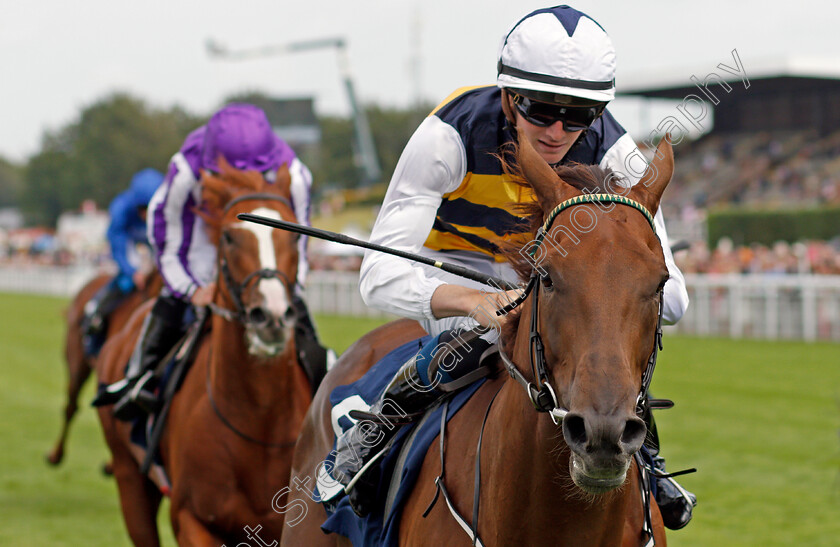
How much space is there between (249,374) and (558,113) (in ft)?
7.79

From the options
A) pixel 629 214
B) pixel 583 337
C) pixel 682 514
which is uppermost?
pixel 629 214

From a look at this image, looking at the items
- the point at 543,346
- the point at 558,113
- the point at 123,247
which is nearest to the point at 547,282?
the point at 543,346

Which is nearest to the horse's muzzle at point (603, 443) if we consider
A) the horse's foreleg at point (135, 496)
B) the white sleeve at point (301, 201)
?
the white sleeve at point (301, 201)

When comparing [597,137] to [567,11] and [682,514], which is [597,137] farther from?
[682,514]

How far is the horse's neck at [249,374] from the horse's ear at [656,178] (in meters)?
2.54

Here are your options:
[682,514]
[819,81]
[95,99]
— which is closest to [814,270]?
[682,514]

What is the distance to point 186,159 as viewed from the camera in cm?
513

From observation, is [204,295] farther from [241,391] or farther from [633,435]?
[633,435]

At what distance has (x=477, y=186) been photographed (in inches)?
112

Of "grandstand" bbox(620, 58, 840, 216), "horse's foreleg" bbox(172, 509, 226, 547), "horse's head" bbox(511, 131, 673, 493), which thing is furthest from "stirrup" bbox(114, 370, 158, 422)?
"grandstand" bbox(620, 58, 840, 216)

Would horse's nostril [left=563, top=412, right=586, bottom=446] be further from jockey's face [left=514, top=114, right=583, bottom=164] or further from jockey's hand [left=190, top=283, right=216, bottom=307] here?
jockey's hand [left=190, top=283, right=216, bottom=307]

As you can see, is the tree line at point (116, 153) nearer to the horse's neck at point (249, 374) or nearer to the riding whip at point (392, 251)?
the horse's neck at point (249, 374)

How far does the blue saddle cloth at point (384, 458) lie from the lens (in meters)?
2.70

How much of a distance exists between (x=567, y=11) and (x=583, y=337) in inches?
43.3
